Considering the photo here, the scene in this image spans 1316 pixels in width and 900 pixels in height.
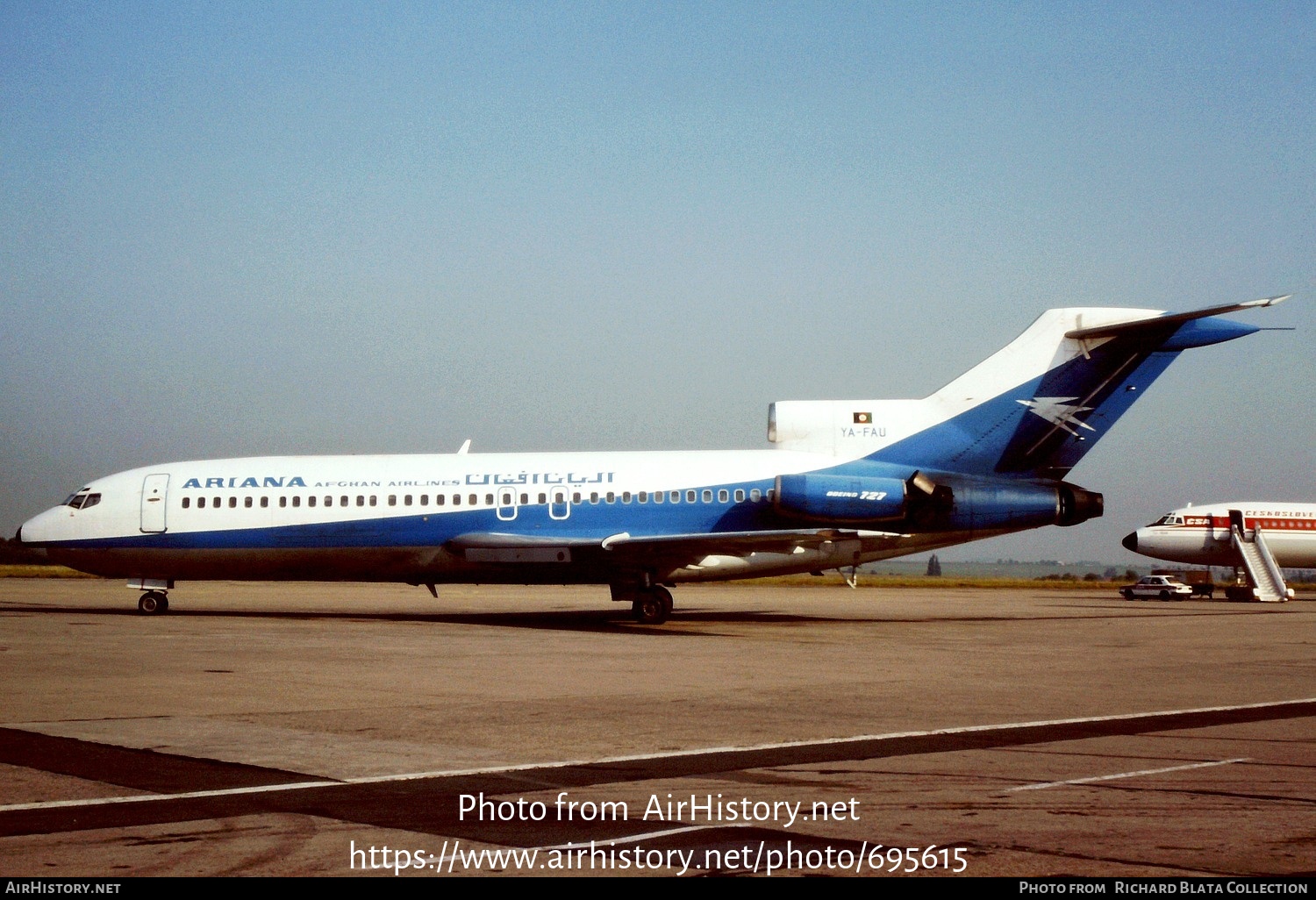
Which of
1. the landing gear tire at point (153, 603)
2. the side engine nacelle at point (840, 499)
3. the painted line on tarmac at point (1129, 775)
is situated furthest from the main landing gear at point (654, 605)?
the painted line on tarmac at point (1129, 775)

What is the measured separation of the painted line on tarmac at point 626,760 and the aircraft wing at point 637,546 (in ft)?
39.9

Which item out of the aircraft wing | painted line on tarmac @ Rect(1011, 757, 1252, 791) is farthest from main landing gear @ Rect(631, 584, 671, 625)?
painted line on tarmac @ Rect(1011, 757, 1252, 791)

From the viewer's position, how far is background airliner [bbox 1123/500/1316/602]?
48344mm

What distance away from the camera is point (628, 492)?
26.8 meters

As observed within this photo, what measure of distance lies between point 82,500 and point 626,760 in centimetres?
2317

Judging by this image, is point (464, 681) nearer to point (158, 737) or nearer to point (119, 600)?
point (158, 737)

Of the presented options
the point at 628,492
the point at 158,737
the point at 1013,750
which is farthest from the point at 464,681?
the point at 628,492

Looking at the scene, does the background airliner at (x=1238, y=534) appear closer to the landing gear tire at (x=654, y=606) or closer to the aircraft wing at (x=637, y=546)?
the aircraft wing at (x=637, y=546)

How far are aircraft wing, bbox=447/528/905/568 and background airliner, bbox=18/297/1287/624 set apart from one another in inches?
1.9

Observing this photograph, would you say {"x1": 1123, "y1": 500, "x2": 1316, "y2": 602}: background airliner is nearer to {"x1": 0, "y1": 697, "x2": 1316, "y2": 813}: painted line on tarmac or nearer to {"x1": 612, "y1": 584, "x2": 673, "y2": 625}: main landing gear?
{"x1": 612, "y1": 584, "x2": 673, "y2": 625}: main landing gear

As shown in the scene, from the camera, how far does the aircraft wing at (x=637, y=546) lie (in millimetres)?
24578

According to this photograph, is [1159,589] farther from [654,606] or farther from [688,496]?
[654,606]
